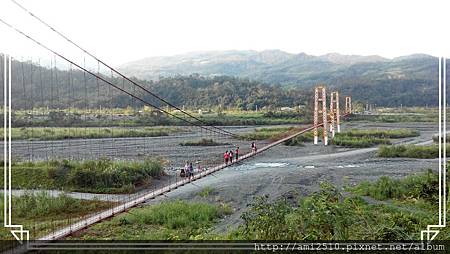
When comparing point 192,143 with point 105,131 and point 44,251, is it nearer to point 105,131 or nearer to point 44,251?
point 105,131

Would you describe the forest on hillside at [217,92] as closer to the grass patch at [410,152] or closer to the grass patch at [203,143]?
the grass patch at [203,143]

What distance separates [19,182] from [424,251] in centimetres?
1109

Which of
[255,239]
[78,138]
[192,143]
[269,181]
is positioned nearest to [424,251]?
[255,239]

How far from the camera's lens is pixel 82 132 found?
81.8 ft

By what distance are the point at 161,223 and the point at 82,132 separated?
17.2m

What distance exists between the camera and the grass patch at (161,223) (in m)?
7.76

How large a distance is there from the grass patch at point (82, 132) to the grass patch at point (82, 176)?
20.2 feet

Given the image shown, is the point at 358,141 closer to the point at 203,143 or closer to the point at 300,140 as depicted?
the point at 300,140

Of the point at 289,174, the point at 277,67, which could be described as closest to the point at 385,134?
the point at 289,174

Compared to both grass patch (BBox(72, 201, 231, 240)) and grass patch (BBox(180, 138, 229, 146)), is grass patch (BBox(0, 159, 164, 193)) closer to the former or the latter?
grass patch (BBox(72, 201, 231, 240))

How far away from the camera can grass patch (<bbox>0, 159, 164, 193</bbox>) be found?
1291cm

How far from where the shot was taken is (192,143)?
2391cm

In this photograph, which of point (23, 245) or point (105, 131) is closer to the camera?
point (23, 245)

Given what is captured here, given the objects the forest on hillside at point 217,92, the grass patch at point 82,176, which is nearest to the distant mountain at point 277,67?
the forest on hillside at point 217,92
